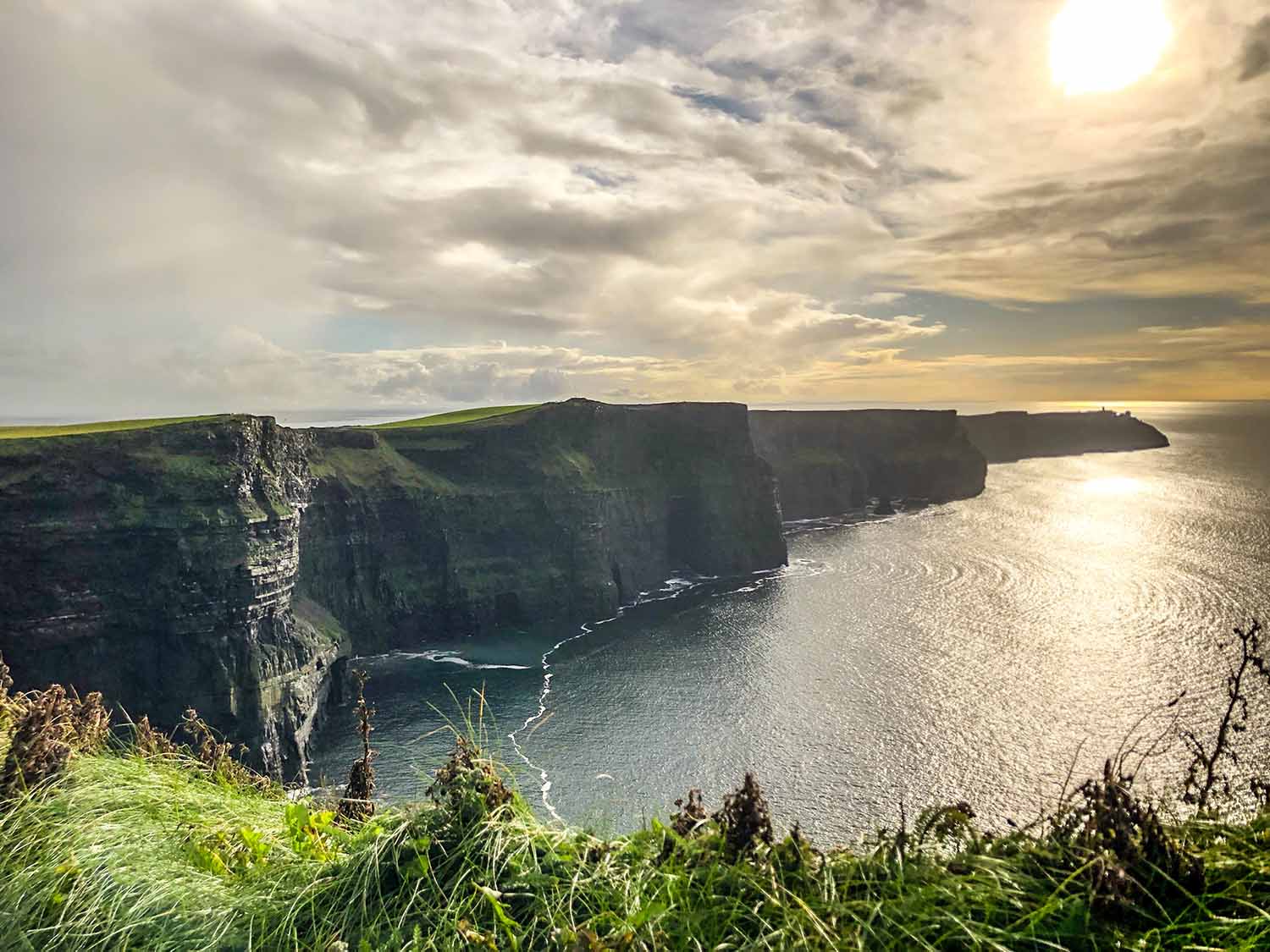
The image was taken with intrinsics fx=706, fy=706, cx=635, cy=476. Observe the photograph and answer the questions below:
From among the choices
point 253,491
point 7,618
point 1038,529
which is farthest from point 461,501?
point 1038,529

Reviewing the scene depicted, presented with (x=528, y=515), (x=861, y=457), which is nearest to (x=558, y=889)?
(x=528, y=515)

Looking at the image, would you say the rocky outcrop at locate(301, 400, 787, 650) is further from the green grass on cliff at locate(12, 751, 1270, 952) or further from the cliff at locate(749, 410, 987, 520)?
the green grass on cliff at locate(12, 751, 1270, 952)

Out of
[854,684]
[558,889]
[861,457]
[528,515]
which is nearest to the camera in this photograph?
[558,889]

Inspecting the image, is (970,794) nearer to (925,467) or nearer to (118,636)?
(118,636)

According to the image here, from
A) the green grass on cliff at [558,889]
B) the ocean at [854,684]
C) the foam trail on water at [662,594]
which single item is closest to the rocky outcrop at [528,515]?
the foam trail on water at [662,594]

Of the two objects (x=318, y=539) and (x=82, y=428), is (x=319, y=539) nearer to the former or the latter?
(x=318, y=539)

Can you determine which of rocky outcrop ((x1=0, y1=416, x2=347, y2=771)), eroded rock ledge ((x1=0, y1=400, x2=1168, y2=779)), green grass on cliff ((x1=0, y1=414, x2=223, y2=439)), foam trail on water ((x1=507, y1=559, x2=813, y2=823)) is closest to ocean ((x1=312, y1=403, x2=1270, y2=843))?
foam trail on water ((x1=507, y1=559, x2=813, y2=823))
